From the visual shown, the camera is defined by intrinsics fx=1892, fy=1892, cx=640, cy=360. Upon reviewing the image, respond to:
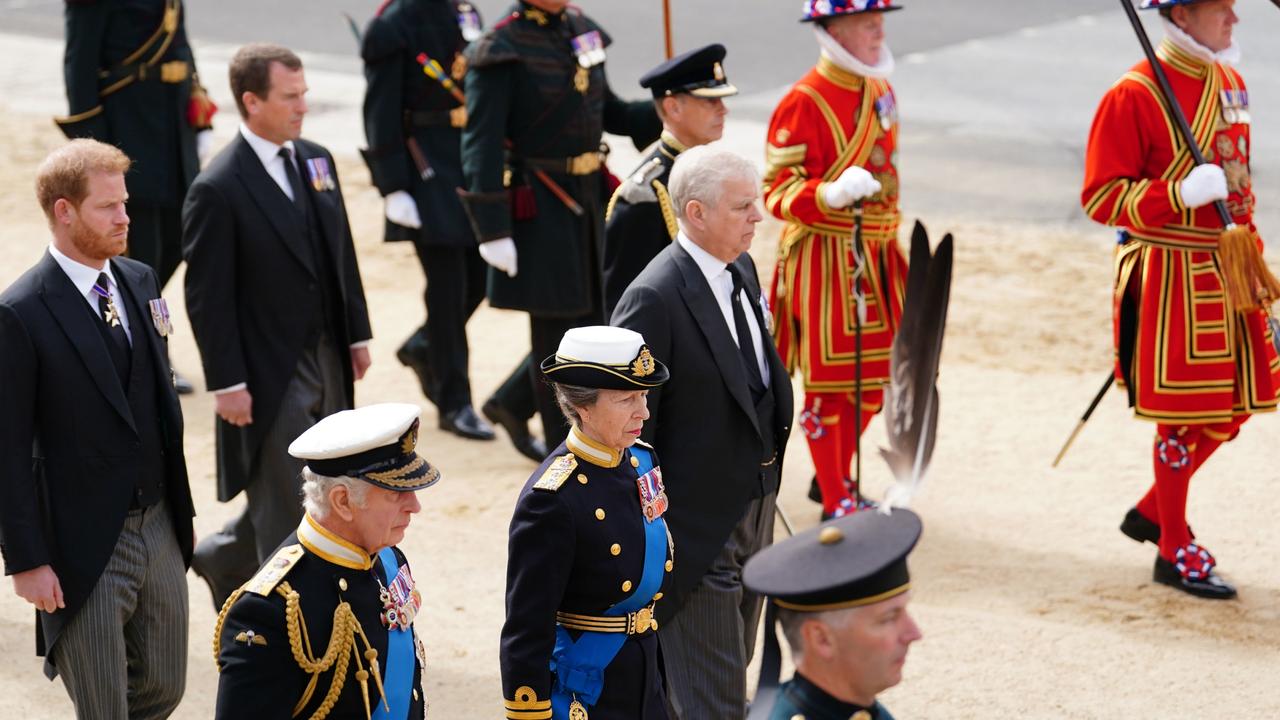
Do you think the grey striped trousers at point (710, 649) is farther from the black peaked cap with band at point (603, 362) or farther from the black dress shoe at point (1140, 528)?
the black dress shoe at point (1140, 528)

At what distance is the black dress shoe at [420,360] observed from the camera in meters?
9.33

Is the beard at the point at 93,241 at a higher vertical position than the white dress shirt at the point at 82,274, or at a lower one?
higher

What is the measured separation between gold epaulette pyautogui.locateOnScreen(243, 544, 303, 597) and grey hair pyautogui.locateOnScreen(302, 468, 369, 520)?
0.29ft

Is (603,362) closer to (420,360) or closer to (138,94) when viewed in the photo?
(420,360)

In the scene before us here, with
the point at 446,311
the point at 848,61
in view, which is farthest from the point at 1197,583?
the point at 446,311

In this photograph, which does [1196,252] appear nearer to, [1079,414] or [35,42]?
[1079,414]

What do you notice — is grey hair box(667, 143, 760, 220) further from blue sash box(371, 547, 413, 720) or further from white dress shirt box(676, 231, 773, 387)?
blue sash box(371, 547, 413, 720)

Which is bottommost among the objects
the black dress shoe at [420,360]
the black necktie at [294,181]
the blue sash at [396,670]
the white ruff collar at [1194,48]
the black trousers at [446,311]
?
the black dress shoe at [420,360]

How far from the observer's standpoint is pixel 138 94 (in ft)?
30.6

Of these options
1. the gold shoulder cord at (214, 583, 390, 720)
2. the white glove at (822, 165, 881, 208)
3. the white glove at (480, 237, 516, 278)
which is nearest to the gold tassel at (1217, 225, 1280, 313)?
the white glove at (822, 165, 881, 208)

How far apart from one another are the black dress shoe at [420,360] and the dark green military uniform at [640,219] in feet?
9.50

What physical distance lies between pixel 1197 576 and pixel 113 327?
4101 millimetres

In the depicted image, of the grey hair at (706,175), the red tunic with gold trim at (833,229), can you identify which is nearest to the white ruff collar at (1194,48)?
the red tunic with gold trim at (833,229)

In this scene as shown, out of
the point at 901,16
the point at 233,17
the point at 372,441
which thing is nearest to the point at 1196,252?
the point at 372,441
